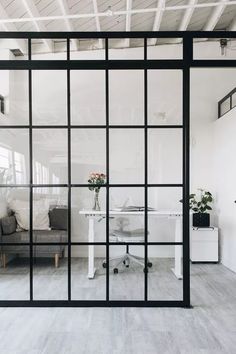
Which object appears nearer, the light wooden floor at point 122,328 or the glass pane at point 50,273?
the light wooden floor at point 122,328

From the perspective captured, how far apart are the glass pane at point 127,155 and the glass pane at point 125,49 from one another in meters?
0.73

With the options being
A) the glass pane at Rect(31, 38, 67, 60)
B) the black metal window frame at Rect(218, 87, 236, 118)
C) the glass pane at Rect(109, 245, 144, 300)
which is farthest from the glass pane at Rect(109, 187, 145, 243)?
the black metal window frame at Rect(218, 87, 236, 118)

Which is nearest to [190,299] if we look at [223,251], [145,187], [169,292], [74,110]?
[169,292]

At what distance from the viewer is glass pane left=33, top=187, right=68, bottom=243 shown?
3231 mm

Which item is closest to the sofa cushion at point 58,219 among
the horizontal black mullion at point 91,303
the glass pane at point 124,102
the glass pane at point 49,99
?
the horizontal black mullion at point 91,303

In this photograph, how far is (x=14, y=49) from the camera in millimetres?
3262

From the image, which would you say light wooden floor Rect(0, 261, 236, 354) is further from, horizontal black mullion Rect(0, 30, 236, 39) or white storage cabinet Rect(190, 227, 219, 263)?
horizontal black mullion Rect(0, 30, 236, 39)

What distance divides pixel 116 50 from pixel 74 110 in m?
0.72

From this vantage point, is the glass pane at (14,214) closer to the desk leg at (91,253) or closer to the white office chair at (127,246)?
the desk leg at (91,253)

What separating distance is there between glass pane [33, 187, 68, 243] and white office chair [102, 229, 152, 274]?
486 millimetres

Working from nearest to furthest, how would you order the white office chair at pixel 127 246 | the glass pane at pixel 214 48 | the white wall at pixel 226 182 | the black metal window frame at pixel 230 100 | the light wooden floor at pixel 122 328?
the light wooden floor at pixel 122 328 < the white office chair at pixel 127 246 < the glass pane at pixel 214 48 < the white wall at pixel 226 182 < the black metal window frame at pixel 230 100

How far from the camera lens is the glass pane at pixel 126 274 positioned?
10.5 feet

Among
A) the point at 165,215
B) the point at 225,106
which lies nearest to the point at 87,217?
the point at 165,215

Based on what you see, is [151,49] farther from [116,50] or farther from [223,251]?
[223,251]
